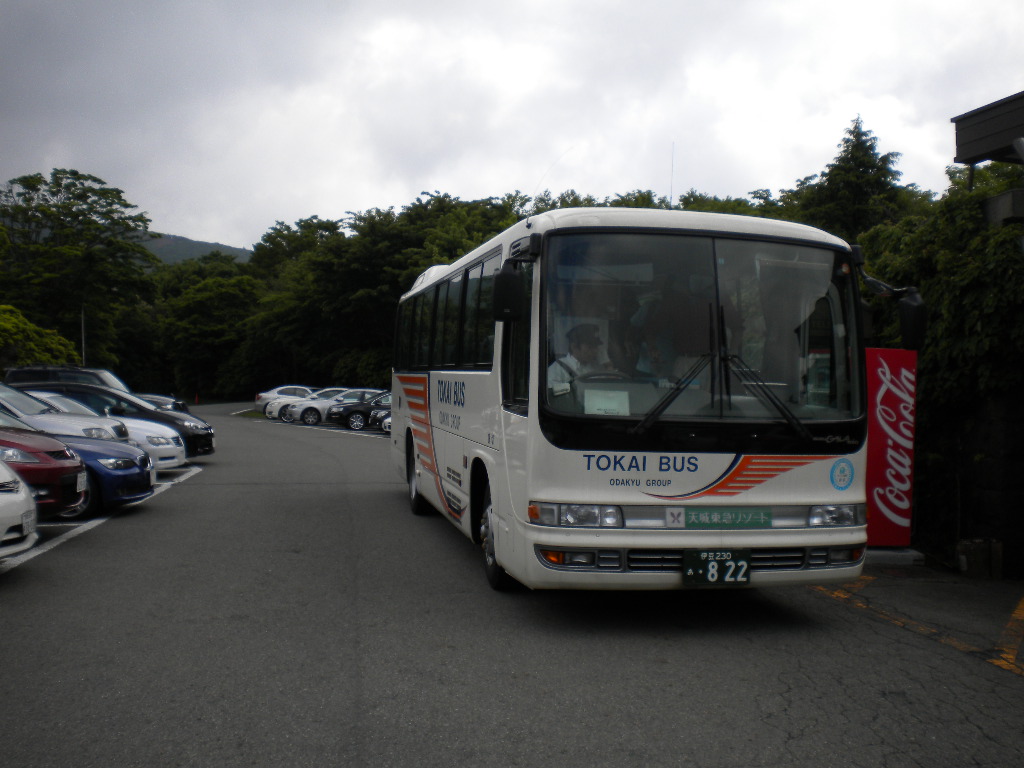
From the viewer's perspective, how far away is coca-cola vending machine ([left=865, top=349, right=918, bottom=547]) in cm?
861

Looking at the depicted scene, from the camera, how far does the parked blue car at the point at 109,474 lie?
10.8 m

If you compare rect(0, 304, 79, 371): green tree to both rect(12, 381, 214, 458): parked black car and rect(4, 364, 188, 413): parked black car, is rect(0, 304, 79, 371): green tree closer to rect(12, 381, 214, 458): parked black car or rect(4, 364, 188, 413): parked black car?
rect(4, 364, 188, 413): parked black car

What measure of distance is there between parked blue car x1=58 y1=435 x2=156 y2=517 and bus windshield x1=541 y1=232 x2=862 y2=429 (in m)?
6.72

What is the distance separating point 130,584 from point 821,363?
5.26 metres

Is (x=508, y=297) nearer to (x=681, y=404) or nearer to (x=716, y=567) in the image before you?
(x=681, y=404)

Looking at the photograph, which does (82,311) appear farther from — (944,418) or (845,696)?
(845,696)

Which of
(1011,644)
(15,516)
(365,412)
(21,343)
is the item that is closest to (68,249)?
(21,343)

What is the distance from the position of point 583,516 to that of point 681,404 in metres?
0.91

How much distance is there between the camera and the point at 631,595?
284 inches

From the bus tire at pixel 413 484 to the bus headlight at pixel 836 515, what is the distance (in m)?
6.02

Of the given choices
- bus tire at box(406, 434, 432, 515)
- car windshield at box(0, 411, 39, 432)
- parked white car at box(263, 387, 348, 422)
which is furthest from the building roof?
parked white car at box(263, 387, 348, 422)

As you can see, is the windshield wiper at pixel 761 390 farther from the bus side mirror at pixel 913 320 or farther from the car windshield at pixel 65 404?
the car windshield at pixel 65 404

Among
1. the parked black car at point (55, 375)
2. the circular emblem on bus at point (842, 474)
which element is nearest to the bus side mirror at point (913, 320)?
the circular emblem on bus at point (842, 474)

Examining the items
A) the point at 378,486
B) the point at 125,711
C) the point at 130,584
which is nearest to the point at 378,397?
the point at 378,486
